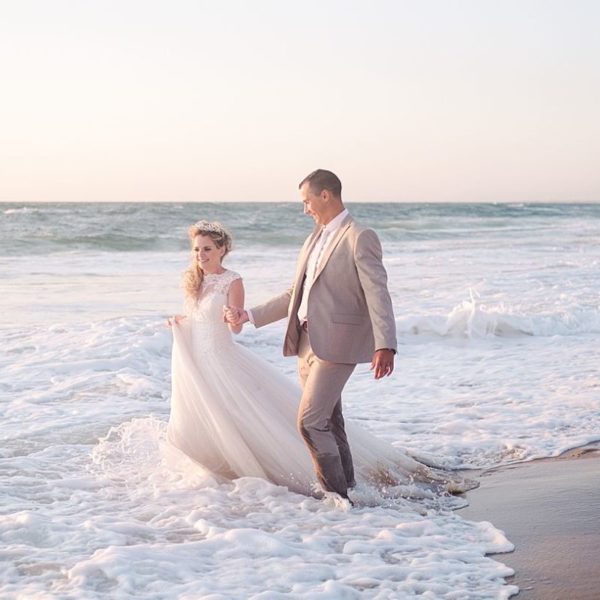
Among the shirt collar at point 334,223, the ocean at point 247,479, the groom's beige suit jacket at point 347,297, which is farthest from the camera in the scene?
the shirt collar at point 334,223

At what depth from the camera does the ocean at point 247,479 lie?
14.5ft

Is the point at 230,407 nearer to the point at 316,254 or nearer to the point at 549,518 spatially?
the point at 316,254

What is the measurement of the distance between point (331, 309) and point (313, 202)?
0.59m

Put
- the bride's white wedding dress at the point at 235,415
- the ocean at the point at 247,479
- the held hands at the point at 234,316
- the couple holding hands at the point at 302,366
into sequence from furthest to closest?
the bride's white wedding dress at the point at 235,415, the held hands at the point at 234,316, the couple holding hands at the point at 302,366, the ocean at the point at 247,479

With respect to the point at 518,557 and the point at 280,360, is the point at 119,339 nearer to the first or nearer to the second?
the point at 280,360

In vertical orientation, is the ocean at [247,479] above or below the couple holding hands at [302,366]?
below

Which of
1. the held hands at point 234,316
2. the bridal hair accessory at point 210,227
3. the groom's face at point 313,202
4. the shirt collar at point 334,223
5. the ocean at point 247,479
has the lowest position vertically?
the ocean at point 247,479

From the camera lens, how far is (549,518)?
5.06 m

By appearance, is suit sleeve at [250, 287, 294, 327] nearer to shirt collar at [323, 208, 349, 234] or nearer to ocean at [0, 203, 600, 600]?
shirt collar at [323, 208, 349, 234]

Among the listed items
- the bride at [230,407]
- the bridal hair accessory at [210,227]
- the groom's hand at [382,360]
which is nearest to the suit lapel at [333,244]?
the groom's hand at [382,360]

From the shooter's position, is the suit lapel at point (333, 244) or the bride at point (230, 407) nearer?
the suit lapel at point (333, 244)

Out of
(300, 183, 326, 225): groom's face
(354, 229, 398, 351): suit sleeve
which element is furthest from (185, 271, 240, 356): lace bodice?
(354, 229, 398, 351): suit sleeve

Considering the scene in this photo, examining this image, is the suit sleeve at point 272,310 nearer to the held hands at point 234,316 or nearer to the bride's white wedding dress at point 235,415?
the held hands at point 234,316

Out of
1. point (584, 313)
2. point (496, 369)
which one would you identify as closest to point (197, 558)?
point (496, 369)
